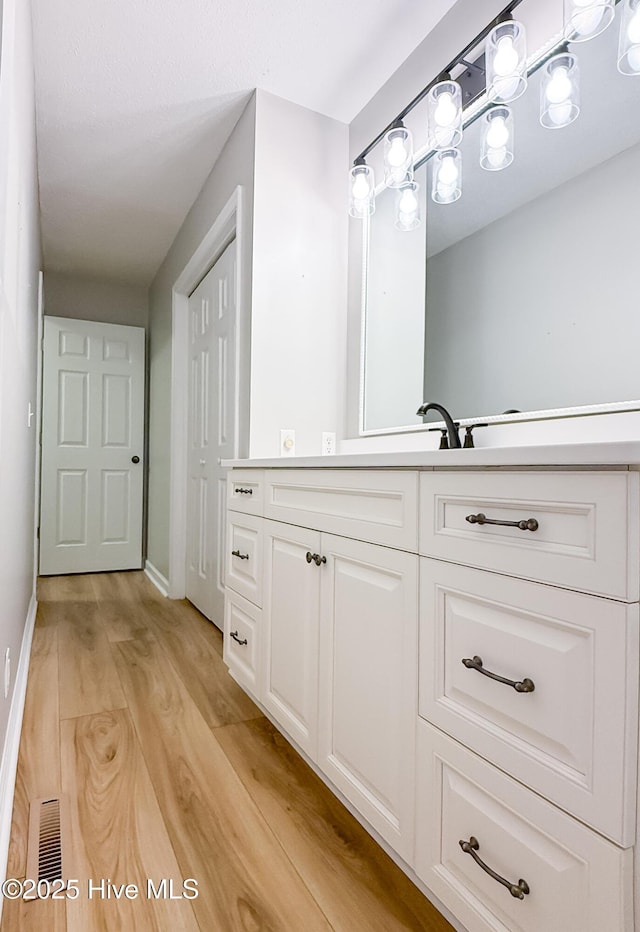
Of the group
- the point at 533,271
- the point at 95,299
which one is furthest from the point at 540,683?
the point at 95,299

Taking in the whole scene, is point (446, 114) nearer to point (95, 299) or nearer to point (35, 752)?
point (35, 752)

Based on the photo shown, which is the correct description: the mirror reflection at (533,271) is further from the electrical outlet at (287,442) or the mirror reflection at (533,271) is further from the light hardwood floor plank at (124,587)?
the light hardwood floor plank at (124,587)

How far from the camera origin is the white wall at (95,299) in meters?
4.19

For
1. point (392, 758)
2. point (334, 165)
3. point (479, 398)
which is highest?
point (334, 165)

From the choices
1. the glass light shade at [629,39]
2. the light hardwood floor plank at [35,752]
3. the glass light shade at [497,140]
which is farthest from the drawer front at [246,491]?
the glass light shade at [629,39]

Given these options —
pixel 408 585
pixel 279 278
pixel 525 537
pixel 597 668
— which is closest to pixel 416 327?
pixel 279 278

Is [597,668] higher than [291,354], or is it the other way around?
[291,354]

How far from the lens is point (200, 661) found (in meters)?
2.25

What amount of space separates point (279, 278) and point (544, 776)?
1898mm

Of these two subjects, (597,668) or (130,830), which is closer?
(597,668)

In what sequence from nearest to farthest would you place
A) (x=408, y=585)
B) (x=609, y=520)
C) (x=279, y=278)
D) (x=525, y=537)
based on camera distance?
(x=609, y=520)
(x=525, y=537)
(x=408, y=585)
(x=279, y=278)

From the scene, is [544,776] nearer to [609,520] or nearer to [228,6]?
[609,520]

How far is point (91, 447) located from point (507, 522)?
3970 millimetres

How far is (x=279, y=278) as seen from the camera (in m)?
2.12
